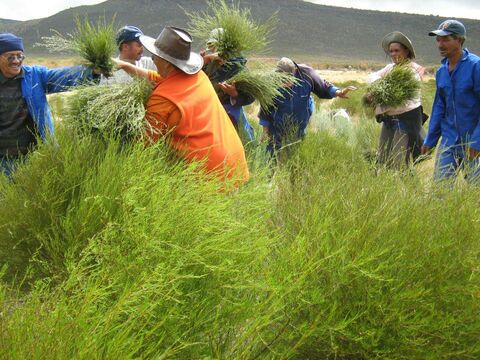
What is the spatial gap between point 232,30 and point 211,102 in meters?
0.79

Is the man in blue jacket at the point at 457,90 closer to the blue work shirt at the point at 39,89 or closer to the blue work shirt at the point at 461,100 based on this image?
the blue work shirt at the point at 461,100

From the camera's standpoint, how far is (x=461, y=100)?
4.38 meters

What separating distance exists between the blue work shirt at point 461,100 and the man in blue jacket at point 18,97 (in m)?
3.12

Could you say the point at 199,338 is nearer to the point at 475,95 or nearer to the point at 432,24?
the point at 475,95

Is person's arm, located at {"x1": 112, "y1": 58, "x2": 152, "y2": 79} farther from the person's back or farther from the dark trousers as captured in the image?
the dark trousers

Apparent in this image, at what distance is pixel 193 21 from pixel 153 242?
7.72 feet

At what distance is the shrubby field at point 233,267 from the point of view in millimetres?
1846

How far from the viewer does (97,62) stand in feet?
10.5

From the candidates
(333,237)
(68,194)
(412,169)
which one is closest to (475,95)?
(412,169)

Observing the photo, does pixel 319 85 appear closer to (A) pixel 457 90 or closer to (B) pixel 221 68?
(A) pixel 457 90

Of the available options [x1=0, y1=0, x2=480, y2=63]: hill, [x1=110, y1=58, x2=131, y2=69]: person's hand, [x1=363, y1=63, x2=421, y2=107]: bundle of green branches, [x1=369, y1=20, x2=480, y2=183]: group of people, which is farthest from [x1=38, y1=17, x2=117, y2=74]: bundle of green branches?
[x1=0, y1=0, x2=480, y2=63]: hill

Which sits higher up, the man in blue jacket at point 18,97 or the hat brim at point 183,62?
the hat brim at point 183,62

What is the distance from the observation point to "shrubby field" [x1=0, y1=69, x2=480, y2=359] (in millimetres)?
1846

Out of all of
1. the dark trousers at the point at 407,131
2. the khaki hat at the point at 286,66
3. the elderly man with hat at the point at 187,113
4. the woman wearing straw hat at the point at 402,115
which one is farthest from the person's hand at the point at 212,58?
the dark trousers at the point at 407,131
